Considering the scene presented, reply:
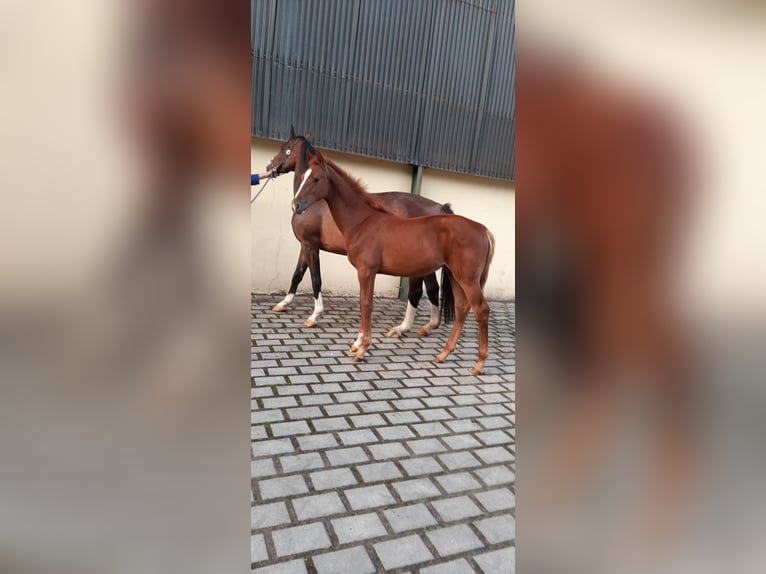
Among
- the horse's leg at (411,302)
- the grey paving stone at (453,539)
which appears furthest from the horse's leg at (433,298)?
the grey paving stone at (453,539)

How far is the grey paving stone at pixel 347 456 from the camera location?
2.18m

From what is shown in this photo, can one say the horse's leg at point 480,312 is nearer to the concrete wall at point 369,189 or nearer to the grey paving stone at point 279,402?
the grey paving stone at point 279,402

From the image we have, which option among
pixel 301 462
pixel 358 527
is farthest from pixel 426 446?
pixel 358 527

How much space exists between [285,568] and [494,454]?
126 cm

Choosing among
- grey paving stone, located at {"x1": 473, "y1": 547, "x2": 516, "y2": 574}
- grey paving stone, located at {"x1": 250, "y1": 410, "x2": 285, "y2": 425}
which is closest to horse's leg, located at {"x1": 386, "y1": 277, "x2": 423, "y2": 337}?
grey paving stone, located at {"x1": 250, "y1": 410, "x2": 285, "y2": 425}

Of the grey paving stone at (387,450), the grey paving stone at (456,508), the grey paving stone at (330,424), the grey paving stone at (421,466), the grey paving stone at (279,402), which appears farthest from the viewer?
the grey paving stone at (279,402)

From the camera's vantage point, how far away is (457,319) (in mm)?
3945

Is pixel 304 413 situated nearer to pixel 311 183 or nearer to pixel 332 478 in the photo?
pixel 332 478

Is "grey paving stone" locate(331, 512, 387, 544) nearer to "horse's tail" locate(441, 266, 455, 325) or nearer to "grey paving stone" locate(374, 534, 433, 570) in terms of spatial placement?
"grey paving stone" locate(374, 534, 433, 570)

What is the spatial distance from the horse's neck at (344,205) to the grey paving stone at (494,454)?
7.40 feet
